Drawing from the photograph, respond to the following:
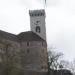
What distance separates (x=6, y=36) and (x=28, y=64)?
8.53m

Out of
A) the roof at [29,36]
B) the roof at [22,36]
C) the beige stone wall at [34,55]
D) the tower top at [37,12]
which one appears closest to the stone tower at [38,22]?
the tower top at [37,12]

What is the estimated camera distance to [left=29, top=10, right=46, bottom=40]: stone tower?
72.9 m

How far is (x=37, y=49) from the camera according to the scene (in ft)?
221

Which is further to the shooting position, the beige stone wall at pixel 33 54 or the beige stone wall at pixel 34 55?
the beige stone wall at pixel 34 55

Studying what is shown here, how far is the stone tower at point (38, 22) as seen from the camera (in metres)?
72.9

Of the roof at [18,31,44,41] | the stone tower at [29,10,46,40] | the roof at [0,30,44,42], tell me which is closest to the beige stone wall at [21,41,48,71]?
the roof at [18,31,44,41]

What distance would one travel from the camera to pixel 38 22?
74.6m

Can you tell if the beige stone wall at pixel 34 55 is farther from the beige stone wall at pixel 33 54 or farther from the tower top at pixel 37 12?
the tower top at pixel 37 12

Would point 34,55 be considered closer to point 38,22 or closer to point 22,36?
point 22,36

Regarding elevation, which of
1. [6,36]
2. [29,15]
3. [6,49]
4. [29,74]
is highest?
[29,15]

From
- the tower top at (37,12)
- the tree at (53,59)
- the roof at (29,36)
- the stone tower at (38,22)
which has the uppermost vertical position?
the tower top at (37,12)

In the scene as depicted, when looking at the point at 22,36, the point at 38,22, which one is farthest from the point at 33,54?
the point at 38,22

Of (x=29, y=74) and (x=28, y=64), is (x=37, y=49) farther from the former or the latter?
(x=29, y=74)

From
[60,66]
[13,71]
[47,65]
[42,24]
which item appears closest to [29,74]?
[60,66]
